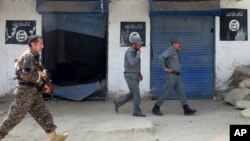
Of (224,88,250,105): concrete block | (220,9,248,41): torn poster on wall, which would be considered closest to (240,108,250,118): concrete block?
(224,88,250,105): concrete block

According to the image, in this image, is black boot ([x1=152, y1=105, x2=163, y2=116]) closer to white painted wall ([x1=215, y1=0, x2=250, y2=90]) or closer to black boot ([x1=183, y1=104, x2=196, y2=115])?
black boot ([x1=183, y1=104, x2=196, y2=115])

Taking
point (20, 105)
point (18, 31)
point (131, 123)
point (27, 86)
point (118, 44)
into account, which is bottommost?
point (131, 123)

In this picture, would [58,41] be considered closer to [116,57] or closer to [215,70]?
[116,57]

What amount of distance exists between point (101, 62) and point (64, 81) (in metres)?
1.10

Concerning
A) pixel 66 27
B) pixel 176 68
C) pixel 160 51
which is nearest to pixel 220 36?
pixel 160 51

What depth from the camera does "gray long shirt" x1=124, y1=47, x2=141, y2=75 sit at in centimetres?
923

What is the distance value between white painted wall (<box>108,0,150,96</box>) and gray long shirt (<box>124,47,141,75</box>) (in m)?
2.19

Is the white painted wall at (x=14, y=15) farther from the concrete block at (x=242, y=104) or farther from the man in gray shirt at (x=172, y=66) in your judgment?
the concrete block at (x=242, y=104)

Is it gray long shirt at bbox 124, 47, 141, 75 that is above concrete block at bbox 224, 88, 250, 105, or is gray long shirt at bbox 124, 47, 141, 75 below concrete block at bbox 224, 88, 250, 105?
above

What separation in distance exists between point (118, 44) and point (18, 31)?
103 inches

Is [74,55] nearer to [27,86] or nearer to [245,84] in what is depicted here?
[245,84]

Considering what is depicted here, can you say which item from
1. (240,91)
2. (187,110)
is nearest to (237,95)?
(240,91)

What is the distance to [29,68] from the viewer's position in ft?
21.7

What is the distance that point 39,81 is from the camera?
676 centimetres
